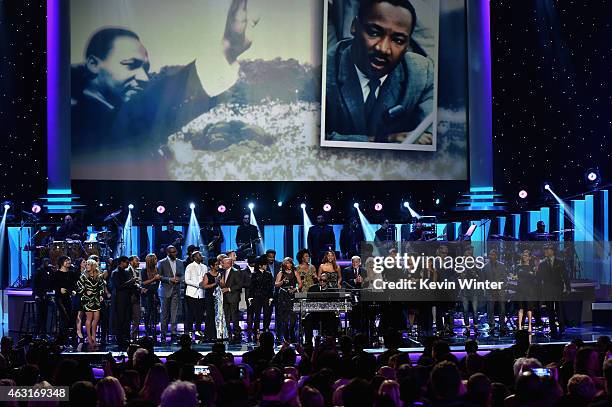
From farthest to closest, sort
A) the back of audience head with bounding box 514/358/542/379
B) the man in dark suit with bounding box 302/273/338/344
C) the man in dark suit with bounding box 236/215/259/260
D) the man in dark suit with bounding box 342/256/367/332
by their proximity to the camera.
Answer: the man in dark suit with bounding box 236/215/259/260 → the man in dark suit with bounding box 342/256/367/332 → the man in dark suit with bounding box 302/273/338/344 → the back of audience head with bounding box 514/358/542/379

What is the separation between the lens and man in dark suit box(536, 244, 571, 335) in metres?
18.0

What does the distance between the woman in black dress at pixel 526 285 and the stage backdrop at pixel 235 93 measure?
6.59 m

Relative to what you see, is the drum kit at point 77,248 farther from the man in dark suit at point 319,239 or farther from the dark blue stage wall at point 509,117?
the man in dark suit at point 319,239

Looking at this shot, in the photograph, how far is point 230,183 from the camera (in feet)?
80.7

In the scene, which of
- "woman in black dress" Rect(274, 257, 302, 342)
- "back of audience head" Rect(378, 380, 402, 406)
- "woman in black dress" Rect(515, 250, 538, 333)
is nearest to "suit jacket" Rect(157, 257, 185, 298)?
"woman in black dress" Rect(274, 257, 302, 342)

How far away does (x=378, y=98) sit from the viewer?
23891 millimetres

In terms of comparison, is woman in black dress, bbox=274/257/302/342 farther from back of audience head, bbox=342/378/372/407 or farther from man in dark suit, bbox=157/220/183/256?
back of audience head, bbox=342/378/372/407

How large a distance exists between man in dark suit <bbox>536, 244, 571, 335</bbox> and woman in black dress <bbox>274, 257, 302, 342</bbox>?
4.58m

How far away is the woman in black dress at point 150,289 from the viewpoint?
18156 mm

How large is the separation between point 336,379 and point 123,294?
8.86 metres

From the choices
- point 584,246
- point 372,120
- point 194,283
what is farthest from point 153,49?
point 584,246

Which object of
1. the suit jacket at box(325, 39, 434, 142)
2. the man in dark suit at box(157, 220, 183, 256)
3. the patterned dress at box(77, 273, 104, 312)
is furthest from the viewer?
the suit jacket at box(325, 39, 434, 142)

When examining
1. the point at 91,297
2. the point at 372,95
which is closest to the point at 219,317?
the point at 91,297

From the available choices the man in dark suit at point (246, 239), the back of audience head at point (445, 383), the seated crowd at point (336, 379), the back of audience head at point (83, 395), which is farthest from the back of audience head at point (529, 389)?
the man in dark suit at point (246, 239)
